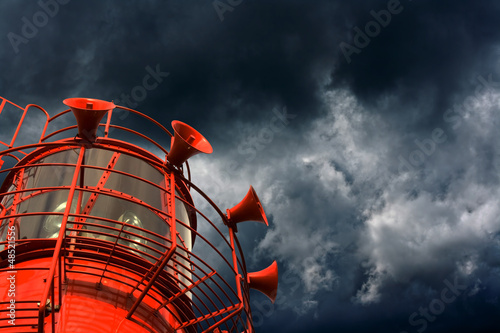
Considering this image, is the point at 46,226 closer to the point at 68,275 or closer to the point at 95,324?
the point at 68,275

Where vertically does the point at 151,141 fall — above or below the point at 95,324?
above

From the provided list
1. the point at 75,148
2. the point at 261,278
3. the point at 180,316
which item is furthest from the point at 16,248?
the point at 261,278

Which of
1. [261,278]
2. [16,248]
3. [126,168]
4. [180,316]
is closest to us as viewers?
[16,248]

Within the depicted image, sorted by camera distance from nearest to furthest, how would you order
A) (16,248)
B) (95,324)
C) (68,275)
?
(95,324) → (68,275) → (16,248)

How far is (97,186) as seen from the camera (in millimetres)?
7172

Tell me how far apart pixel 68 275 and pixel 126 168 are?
7.71 ft

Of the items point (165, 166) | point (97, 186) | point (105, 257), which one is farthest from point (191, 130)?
point (105, 257)

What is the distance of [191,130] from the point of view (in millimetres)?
8125

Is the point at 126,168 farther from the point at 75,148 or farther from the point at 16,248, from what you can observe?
the point at 16,248

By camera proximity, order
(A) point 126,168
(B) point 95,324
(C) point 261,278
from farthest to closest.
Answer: (C) point 261,278
(A) point 126,168
(B) point 95,324

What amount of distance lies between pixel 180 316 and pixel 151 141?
381 centimetres

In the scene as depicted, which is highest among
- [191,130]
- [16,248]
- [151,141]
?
[151,141]

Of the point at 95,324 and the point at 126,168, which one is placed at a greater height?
the point at 126,168

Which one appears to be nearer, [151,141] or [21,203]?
[21,203]
